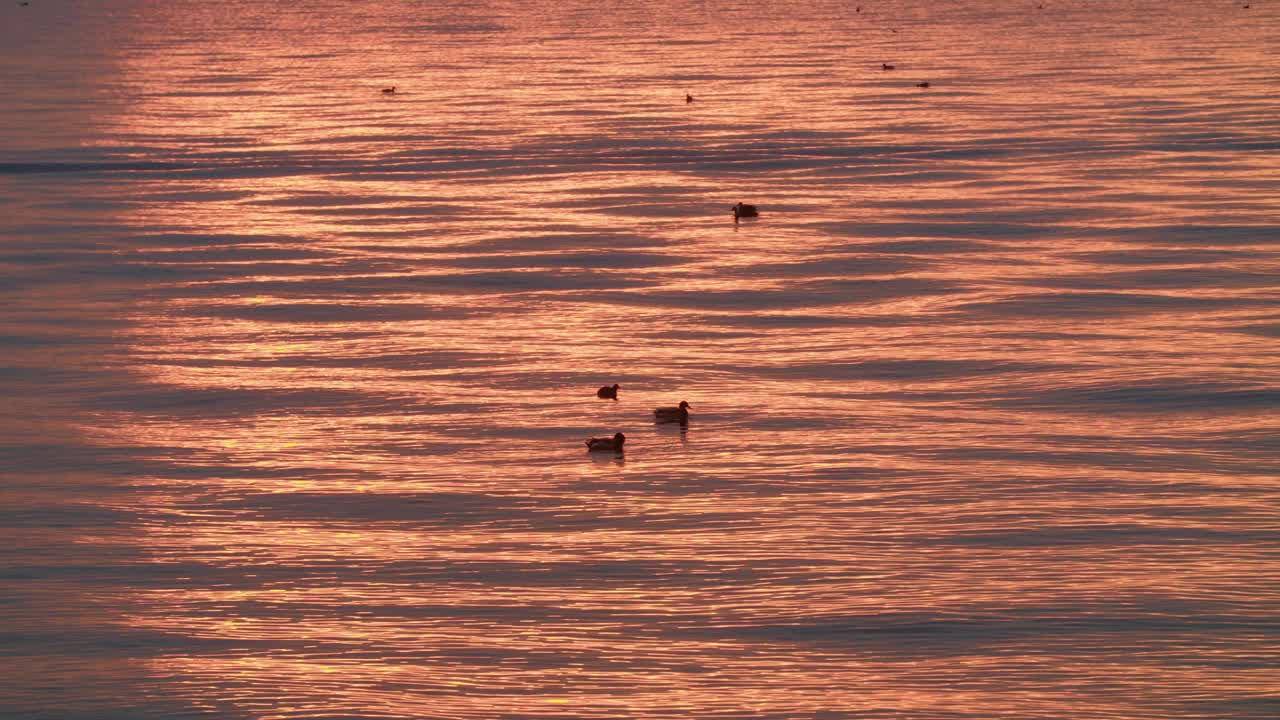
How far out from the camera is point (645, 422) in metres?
18.5

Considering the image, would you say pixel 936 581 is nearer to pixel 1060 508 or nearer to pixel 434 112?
pixel 1060 508

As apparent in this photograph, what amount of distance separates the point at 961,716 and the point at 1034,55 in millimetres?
48934

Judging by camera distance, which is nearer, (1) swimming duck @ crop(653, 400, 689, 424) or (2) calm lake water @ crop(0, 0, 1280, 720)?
(2) calm lake water @ crop(0, 0, 1280, 720)

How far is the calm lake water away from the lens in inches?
514

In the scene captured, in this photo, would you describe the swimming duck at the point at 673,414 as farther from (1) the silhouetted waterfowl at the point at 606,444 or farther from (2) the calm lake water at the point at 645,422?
(1) the silhouetted waterfowl at the point at 606,444

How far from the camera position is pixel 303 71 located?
58.4 metres

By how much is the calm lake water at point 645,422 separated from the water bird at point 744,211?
54cm

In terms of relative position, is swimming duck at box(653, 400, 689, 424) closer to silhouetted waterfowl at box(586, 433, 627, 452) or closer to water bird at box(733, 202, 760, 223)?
silhouetted waterfowl at box(586, 433, 627, 452)

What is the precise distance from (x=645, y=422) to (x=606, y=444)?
1012 mm

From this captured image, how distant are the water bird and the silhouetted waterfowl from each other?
12.3 m

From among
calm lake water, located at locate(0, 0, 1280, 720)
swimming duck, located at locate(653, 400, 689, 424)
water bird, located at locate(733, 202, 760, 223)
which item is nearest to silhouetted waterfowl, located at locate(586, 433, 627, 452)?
calm lake water, located at locate(0, 0, 1280, 720)

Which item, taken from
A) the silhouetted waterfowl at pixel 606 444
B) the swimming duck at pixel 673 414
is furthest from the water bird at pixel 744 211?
the silhouetted waterfowl at pixel 606 444

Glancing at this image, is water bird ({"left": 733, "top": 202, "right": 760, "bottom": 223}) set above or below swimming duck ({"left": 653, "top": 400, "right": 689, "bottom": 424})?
above

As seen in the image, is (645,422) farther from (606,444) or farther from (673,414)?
A: (606,444)
